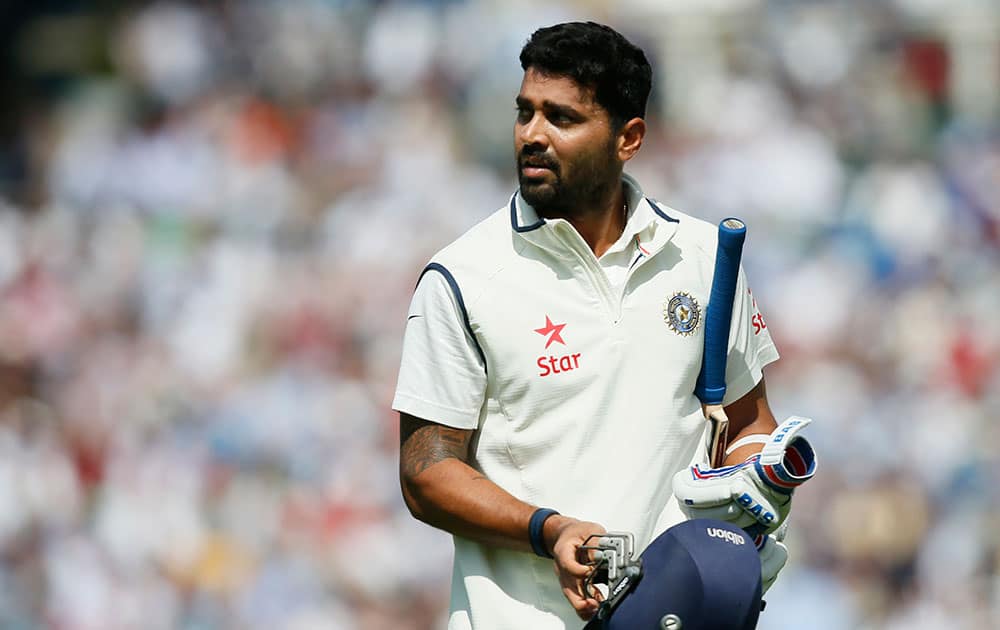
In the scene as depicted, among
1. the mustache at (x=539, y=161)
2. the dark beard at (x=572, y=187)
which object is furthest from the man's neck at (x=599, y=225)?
the mustache at (x=539, y=161)

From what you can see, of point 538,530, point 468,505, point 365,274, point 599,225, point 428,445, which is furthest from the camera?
point 365,274

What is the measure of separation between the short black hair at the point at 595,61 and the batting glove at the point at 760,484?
0.82 meters

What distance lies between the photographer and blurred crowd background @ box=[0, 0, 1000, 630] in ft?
29.5

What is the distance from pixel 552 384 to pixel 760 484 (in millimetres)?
490

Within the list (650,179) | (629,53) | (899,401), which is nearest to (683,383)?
(629,53)

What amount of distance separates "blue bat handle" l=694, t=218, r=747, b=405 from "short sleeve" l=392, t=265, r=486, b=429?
492 mm

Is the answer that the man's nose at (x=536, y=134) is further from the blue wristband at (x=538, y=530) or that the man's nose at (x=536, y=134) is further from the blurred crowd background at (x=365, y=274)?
the blurred crowd background at (x=365, y=274)

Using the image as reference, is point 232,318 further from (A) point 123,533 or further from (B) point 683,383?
(B) point 683,383

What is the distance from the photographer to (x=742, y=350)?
3.82 metres

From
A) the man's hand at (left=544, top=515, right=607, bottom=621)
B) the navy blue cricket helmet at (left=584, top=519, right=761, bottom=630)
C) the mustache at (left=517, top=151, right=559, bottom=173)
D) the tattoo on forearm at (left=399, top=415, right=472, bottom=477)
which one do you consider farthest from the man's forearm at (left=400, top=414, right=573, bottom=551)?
the mustache at (left=517, top=151, right=559, bottom=173)

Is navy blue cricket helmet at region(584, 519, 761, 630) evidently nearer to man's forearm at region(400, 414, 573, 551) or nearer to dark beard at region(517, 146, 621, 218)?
man's forearm at region(400, 414, 573, 551)

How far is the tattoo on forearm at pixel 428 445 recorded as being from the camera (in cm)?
360

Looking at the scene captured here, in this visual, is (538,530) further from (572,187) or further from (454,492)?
(572,187)

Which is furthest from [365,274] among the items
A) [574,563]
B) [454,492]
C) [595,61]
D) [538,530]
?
[574,563]
